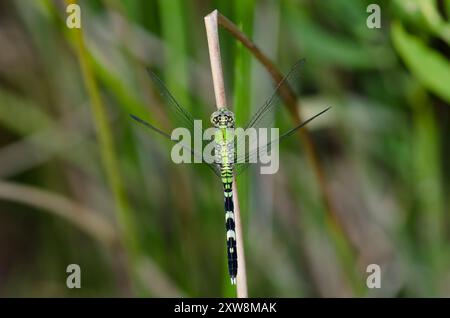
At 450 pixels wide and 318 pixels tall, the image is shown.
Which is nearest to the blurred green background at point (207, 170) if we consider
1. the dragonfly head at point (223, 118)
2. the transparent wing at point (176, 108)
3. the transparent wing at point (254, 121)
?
the transparent wing at point (176, 108)

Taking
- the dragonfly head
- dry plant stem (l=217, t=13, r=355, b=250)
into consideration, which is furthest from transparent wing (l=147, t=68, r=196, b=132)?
dry plant stem (l=217, t=13, r=355, b=250)

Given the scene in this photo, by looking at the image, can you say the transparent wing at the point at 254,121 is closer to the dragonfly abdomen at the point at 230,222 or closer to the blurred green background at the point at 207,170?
the dragonfly abdomen at the point at 230,222

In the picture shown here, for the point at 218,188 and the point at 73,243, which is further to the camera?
the point at 73,243

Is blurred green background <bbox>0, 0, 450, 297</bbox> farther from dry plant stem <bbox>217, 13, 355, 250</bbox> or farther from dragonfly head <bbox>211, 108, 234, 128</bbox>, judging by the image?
dragonfly head <bbox>211, 108, 234, 128</bbox>

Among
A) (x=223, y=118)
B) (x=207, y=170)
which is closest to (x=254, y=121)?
(x=223, y=118)
